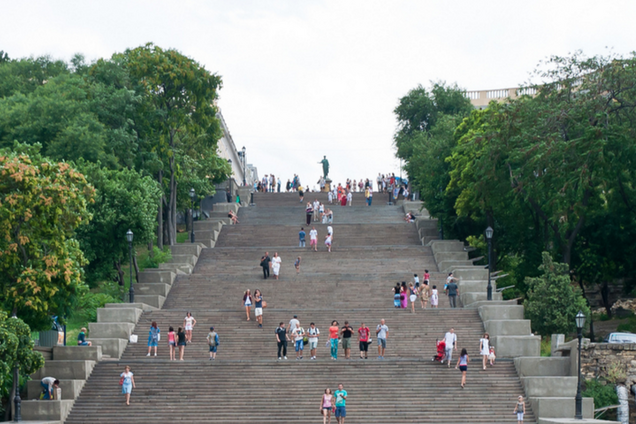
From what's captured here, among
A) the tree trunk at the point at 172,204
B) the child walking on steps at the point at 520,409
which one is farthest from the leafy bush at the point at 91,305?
the child walking on steps at the point at 520,409

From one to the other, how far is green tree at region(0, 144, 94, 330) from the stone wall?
57.4 feet

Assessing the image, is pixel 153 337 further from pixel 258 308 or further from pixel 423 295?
pixel 423 295

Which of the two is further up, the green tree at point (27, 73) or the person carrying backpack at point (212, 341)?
the green tree at point (27, 73)

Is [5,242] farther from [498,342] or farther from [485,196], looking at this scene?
[485,196]

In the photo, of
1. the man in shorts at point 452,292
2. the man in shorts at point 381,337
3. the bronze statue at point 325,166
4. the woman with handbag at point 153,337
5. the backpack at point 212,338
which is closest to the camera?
the backpack at point 212,338

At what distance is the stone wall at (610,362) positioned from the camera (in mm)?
32500

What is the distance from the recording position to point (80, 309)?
42.8 metres

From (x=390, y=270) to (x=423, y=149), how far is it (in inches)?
621

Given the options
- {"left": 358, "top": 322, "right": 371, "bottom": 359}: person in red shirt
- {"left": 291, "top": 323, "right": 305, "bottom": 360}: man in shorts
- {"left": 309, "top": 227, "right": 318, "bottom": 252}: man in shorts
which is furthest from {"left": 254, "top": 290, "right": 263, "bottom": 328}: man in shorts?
{"left": 309, "top": 227, "right": 318, "bottom": 252}: man in shorts

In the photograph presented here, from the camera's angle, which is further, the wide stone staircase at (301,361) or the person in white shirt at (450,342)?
the person in white shirt at (450,342)

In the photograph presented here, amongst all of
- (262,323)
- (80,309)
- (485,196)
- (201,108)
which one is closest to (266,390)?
(262,323)

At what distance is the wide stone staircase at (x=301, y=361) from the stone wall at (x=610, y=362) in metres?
2.85

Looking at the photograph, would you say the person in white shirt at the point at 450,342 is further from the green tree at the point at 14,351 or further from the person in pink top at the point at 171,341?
the green tree at the point at 14,351

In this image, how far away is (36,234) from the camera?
100 feet
